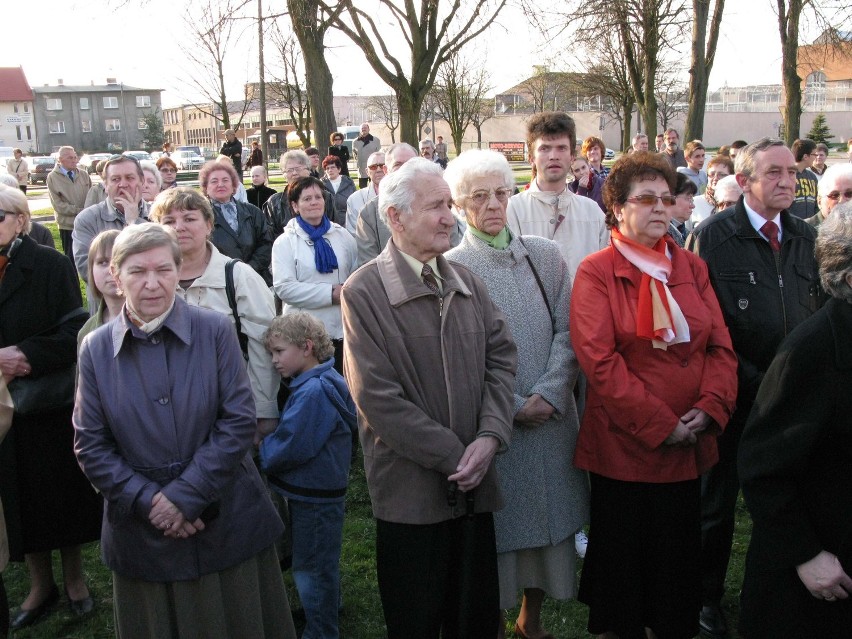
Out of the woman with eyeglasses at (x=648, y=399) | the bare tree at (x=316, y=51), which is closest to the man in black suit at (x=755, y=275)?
the woman with eyeglasses at (x=648, y=399)

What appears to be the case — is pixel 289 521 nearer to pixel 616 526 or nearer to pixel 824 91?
pixel 616 526

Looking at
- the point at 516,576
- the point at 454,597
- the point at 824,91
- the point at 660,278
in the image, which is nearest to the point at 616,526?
the point at 516,576

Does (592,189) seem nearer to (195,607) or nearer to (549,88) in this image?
(195,607)

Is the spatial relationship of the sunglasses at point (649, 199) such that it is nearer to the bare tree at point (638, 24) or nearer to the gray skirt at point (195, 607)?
the gray skirt at point (195, 607)

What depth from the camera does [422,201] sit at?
3102mm

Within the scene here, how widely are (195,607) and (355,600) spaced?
134 cm

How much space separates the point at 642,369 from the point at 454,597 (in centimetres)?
125

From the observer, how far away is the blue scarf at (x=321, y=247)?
554 centimetres

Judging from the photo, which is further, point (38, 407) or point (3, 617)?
point (38, 407)

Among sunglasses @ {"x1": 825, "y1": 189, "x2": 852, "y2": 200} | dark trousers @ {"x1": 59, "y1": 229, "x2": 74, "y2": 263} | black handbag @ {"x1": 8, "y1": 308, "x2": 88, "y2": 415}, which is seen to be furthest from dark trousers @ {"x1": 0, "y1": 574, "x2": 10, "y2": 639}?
dark trousers @ {"x1": 59, "y1": 229, "x2": 74, "y2": 263}

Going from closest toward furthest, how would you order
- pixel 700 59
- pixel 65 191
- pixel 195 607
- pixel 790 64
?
pixel 195 607 → pixel 65 191 → pixel 700 59 → pixel 790 64

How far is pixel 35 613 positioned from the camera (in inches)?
160

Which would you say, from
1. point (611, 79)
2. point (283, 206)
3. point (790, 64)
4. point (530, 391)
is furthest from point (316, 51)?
point (611, 79)

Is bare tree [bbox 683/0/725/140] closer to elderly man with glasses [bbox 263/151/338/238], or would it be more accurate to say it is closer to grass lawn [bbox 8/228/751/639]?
elderly man with glasses [bbox 263/151/338/238]
